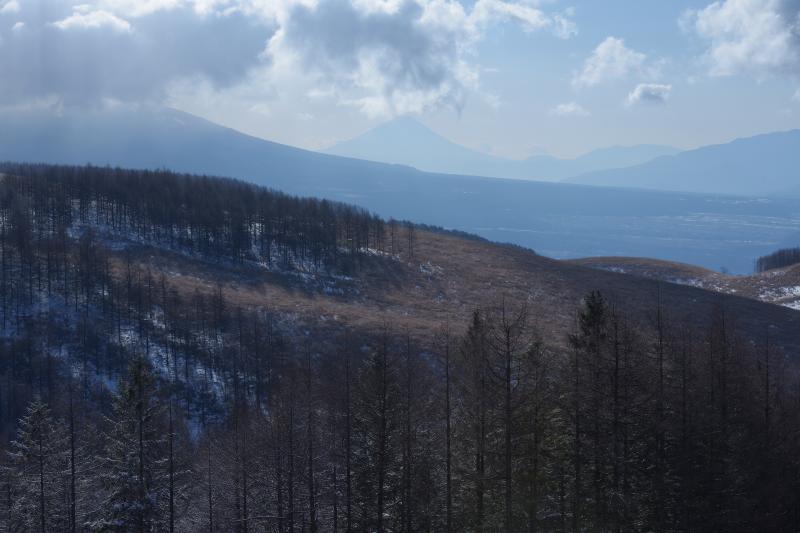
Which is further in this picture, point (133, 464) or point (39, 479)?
point (39, 479)

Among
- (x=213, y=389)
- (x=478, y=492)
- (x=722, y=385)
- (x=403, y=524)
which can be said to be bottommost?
(x=213, y=389)

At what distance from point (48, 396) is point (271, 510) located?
4093cm

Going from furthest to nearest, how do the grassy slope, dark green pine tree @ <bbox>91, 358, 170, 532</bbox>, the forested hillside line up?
the grassy slope → dark green pine tree @ <bbox>91, 358, 170, 532</bbox> → the forested hillside

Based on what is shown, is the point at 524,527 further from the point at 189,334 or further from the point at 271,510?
the point at 189,334

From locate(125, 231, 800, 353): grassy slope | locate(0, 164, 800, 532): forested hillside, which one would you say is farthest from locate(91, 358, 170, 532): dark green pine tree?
locate(125, 231, 800, 353): grassy slope

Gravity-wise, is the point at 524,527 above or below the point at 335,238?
below

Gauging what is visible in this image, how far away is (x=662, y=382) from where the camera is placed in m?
29.2

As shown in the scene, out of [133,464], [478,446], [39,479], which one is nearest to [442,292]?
[39,479]

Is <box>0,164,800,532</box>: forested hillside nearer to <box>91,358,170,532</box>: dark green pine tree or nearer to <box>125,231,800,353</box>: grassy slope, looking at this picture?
<box>91,358,170,532</box>: dark green pine tree

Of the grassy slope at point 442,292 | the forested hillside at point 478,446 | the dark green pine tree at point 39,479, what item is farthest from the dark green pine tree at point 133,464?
the grassy slope at point 442,292

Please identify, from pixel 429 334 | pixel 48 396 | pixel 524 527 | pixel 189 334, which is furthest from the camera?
pixel 429 334

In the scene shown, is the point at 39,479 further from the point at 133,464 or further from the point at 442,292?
the point at 442,292

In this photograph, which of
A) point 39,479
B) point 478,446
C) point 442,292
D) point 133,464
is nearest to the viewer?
point 478,446

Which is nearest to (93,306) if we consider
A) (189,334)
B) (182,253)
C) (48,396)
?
(189,334)
